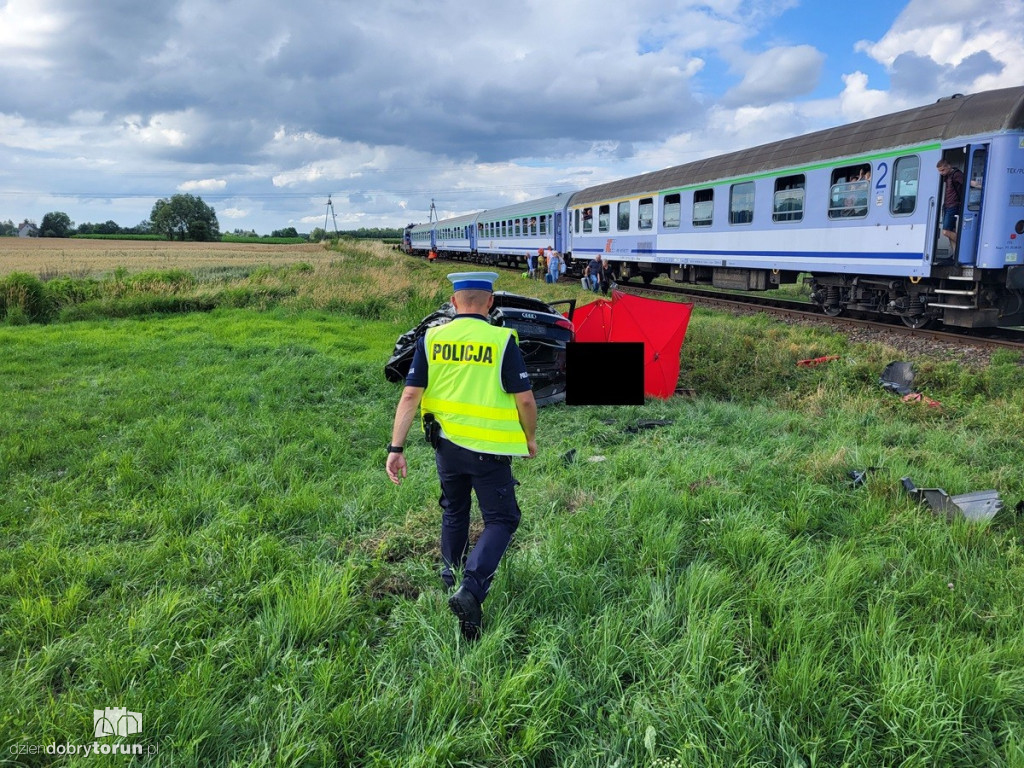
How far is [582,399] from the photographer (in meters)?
7.04

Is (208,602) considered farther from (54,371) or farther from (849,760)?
(54,371)

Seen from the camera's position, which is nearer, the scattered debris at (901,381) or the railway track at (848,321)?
the scattered debris at (901,381)

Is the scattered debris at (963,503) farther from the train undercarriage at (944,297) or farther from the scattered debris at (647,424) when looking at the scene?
the train undercarriage at (944,297)

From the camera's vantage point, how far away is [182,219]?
287 ft

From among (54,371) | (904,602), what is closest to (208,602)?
(904,602)

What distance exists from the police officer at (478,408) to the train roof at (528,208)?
75.1ft

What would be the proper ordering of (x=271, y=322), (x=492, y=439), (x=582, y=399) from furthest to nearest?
(x=271, y=322) → (x=582, y=399) → (x=492, y=439)

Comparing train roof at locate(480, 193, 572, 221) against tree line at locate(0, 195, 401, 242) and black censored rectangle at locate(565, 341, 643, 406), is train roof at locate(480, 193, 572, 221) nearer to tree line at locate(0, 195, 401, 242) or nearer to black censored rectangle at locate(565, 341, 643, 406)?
black censored rectangle at locate(565, 341, 643, 406)

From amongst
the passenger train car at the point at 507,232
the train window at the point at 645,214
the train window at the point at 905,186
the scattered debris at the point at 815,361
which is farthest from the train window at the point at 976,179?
the passenger train car at the point at 507,232

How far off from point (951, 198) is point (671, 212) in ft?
26.4

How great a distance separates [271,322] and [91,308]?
4.95 m

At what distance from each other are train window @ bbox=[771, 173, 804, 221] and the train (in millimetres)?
23

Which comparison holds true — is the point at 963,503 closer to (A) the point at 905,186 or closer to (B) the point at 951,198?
(B) the point at 951,198

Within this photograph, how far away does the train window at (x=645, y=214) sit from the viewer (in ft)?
56.8
